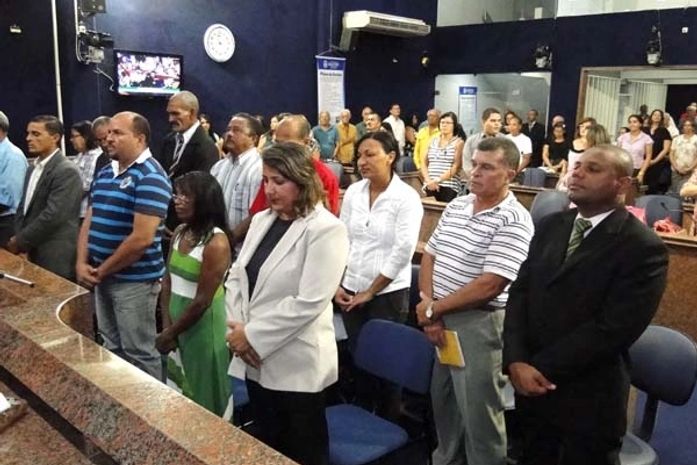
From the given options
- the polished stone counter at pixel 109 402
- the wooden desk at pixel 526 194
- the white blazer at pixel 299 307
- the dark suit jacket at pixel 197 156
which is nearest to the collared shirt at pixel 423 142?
the wooden desk at pixel 526 194

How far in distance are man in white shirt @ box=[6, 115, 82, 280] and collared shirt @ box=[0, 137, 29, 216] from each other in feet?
0.87

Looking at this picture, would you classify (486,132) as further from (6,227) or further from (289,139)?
(6,227)

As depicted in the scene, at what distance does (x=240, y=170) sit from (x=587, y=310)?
215 centimetres

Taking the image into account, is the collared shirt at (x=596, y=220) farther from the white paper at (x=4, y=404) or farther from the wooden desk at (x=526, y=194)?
the wooden desk at (x=526, y=194)

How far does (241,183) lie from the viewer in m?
3.51

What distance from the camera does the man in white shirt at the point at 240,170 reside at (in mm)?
3492

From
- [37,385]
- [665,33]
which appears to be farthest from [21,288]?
[665,33]

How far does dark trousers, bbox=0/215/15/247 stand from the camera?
3924mm

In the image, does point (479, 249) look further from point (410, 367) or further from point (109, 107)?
point (109, 107)

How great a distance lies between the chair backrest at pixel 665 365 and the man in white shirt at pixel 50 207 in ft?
9.21

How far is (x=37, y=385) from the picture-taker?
155 cm

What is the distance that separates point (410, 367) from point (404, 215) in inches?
28.0

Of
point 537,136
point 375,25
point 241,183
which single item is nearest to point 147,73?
point 375,25

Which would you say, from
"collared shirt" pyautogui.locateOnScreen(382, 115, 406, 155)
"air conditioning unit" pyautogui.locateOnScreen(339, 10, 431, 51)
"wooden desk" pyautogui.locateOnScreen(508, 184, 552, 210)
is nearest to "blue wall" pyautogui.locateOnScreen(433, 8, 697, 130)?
"air conditioning unit" pyautogui.locateOnScreen(339, 10, 431, 51)
